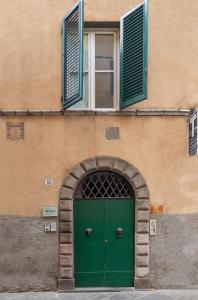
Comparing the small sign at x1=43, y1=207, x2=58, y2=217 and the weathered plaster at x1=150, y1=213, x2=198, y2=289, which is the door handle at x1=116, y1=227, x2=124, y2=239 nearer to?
the weathered plaster at x1=150, y1=213, x2=198, y2=289

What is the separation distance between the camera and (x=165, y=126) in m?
10.5

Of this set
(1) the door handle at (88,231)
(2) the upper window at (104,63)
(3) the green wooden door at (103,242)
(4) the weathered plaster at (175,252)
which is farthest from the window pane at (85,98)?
(4) the weathered plaster at (175,252)

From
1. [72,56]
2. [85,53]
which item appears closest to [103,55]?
[85,53]

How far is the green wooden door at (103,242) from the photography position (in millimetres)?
10469

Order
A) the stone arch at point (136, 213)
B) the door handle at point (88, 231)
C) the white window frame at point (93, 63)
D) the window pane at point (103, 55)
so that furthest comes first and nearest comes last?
1. the window pane at point (103, 55)
2. the white window frame at point (93, 63)
3. the door handle at point (88, 231)
4. the stone arch at point (136, 213)

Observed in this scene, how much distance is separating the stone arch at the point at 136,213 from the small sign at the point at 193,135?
1.19 metres

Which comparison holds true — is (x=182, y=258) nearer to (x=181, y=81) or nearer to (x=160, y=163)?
(x=160, y=163)

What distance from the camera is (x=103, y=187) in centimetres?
1057

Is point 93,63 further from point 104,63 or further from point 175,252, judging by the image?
point 175,252

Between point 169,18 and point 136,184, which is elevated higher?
point 169,18

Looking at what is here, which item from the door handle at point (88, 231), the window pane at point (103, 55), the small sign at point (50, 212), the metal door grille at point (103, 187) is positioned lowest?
the door handle at point (88, 231)

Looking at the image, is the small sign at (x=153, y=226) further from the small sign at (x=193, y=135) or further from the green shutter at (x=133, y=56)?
the green shutter at (x=133, y=56)

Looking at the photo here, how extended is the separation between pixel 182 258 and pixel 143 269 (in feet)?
2.78

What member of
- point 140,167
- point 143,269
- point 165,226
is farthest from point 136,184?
point 143,269
